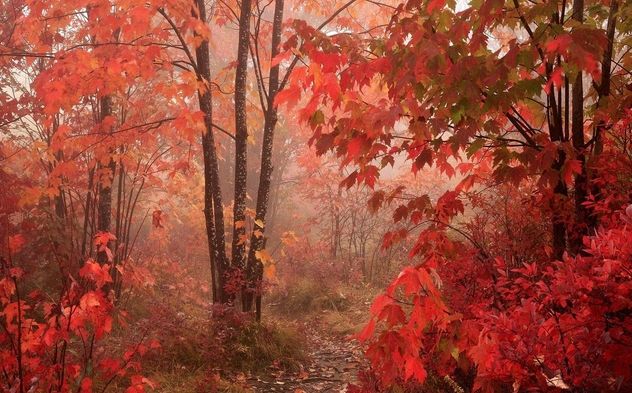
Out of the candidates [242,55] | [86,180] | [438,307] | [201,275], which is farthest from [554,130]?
[201,275]

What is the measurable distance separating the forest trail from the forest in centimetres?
5

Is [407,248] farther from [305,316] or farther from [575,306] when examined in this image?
[575,306]

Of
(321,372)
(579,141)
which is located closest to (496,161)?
(579,141)

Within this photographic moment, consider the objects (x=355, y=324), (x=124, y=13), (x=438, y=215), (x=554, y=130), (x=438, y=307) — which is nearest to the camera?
(x=438, y=307)

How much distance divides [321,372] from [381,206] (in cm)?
254

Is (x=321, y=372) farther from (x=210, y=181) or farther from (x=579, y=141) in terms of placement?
(x=579, y=141)

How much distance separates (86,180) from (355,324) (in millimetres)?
6003

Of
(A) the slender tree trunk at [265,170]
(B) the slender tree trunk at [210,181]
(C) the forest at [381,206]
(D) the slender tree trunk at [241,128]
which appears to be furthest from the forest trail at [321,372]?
(D) the slender tree trunk at [241,128]

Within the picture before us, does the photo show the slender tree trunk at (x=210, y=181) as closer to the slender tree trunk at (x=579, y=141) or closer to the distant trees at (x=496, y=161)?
the distant trees at (x=496, y=161)

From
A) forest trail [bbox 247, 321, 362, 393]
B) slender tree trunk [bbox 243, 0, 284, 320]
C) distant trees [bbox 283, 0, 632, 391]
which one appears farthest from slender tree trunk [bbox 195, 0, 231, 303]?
distant trees [bbox 283, 0, 632, 391]

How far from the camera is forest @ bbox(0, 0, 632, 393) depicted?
248cm

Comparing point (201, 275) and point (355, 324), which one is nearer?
point (355, 324)

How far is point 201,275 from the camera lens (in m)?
12.9

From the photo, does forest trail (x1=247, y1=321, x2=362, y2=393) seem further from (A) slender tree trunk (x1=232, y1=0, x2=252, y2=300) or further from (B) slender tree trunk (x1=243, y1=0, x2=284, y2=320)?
(A) slender tree trunk (x1=232, y1=0, x2=252, y2=300)
